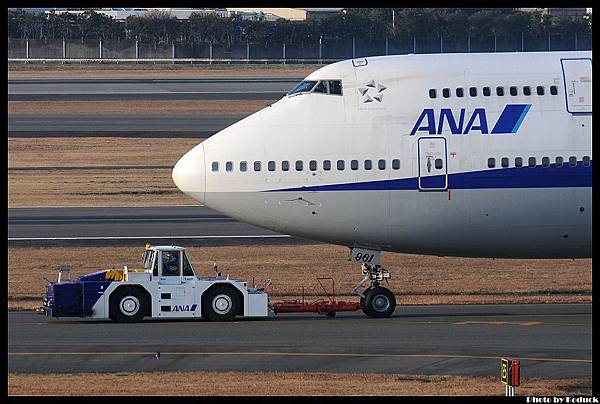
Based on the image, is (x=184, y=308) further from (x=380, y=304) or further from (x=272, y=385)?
(x=272, y=385)

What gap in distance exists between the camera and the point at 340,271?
38.7 metres

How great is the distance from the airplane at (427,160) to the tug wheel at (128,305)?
2.85m

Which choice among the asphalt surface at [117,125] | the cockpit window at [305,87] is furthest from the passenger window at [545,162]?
the asphalt surface at [117,125]

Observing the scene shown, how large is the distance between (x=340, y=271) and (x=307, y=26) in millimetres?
86181

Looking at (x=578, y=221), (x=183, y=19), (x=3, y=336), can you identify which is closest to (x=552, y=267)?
(x=578, y=221)

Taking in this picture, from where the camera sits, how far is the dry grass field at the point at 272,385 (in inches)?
859

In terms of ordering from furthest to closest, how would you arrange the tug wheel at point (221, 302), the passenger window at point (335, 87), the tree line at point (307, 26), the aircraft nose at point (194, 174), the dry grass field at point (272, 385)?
the tree line at point (307, 26), the passenger window at point (335, 87), the aircraft nose at point (194, 174), the tug wheel at point (221, 302), the dry grass field at point (272, 385)

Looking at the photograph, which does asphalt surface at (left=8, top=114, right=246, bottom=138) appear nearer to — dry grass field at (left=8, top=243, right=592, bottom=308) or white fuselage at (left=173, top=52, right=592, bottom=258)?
dry grass field at (left=8, top=243, right=592, bottom=308)

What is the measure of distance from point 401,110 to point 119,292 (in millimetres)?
8009

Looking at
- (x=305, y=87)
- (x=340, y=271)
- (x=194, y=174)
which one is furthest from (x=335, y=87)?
(x=340, y=271)

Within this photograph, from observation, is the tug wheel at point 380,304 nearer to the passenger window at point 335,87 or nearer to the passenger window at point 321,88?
the passenger window at point 335,87

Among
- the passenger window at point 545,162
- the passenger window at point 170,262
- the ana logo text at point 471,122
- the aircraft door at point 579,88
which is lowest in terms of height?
the passenger window at point 170,262

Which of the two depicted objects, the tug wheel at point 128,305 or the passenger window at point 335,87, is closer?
the tug wheel at point 128,305

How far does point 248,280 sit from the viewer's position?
3678 centimetres
